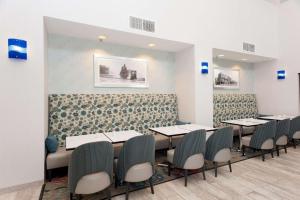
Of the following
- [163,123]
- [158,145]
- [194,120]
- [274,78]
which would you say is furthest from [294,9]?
[158,145]

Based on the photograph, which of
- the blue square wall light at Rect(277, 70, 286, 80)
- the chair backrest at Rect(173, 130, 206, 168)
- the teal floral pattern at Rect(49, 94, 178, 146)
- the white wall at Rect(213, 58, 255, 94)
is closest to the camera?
the chair backrest at Rect(173, 130, 206, 168)

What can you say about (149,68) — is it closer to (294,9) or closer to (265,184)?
(265,184)

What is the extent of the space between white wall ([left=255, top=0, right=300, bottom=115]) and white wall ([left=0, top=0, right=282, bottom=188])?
2818 millimetres

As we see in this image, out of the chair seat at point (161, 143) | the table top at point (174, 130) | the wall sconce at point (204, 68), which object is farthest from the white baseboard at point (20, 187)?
the wall sconce at point (204, 68)

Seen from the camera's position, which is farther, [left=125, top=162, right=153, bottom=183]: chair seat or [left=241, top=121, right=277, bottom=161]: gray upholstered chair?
[left=241, top=121, right=277, bottom=161]: gray upholstered chair

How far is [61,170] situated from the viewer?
331 centimetres

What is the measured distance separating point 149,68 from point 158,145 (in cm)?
207

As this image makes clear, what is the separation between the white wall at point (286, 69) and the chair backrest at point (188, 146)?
4848 millimetres

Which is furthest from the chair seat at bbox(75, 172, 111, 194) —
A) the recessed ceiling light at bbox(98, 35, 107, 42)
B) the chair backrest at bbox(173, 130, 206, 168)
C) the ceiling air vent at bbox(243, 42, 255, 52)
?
the ceiling air vent at bbox(243, 42, 255, 52)

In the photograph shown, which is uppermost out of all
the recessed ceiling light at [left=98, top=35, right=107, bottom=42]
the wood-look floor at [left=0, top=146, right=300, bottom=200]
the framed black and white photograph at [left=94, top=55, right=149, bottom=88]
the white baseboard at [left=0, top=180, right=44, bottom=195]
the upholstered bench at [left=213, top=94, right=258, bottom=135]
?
the recessed ceiling light at [left=98, top=35, right=107, bottom=42]

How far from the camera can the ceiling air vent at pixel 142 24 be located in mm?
3684

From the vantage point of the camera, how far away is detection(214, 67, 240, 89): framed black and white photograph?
6.02m

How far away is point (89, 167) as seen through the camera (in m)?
2.11

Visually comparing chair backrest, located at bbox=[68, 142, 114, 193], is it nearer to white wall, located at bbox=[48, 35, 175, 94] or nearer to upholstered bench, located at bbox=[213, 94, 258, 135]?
white wall, located at bbox=[48, 35, 175, 94]
